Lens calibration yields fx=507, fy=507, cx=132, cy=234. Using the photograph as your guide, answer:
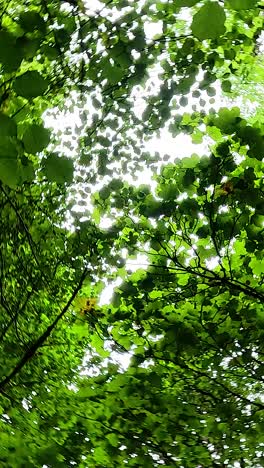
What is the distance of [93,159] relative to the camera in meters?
3.79

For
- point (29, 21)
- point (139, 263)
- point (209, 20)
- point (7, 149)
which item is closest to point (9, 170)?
point (7, 149)

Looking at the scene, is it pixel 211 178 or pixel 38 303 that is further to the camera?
pixel 38 303

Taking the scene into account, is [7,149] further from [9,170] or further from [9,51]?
[9,51]

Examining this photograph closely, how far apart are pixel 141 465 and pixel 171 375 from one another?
0.62m

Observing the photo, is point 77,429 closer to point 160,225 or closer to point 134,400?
point 134,400

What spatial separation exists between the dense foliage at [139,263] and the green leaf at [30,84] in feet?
4.62

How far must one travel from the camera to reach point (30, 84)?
97cm

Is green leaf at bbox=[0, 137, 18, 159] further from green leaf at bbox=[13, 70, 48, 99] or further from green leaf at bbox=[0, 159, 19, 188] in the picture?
green leaf at bbox=[13, 70, 48, 99]

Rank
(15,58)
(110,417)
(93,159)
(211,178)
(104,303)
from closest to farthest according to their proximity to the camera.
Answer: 1. (15,58)
2. (211,178)
3. (110,417)
4. (93,159)
5. (104,303)

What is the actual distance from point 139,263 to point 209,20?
87.8 inches

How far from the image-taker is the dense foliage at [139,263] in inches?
105

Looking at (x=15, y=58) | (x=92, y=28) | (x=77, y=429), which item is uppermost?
(x=92, y=28)

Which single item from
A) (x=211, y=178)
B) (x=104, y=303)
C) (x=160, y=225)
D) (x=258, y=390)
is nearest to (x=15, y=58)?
(x=211, y=178)

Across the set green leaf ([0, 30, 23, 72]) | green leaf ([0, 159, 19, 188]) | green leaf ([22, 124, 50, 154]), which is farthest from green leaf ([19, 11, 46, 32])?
green leaf ([0, 159, 19, 188])
